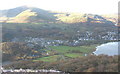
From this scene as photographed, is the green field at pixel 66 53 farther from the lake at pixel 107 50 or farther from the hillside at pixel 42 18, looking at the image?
the hillside at pixel 42 18

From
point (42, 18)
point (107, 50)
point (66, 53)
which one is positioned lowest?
point (42, 18)

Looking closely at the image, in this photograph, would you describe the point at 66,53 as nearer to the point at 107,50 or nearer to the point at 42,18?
the point at 107,50

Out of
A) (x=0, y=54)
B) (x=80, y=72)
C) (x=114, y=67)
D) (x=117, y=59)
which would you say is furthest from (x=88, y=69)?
(x=0, y=54)

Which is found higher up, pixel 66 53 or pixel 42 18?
pixel 66 53

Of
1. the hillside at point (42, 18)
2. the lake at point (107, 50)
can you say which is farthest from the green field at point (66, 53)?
the hillside at point (42, 18)

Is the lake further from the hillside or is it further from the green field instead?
the hillside

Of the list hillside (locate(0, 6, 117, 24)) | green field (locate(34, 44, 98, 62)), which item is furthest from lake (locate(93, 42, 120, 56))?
hillside (locate(0, 6, 117, 24))

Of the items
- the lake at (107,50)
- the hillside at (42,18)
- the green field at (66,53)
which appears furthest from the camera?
the hillside at (42,18)

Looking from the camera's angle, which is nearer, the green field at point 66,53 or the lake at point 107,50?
the green field at point 66,53

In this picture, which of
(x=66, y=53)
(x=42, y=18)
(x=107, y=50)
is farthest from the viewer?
(x=42, y=18)

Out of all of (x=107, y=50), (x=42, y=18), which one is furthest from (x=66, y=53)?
(x=42, y=18)

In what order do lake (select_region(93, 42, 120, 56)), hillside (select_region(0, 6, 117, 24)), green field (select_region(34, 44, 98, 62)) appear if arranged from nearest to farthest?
green field (select_region(34, 44, 98, 62)) → lake (select_region(93, 42, 120, 56)) → hillside (select_region(0, 6, 117, 24))

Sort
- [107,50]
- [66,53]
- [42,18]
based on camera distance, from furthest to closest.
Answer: [42,18] → [107,50] → [66,53]
